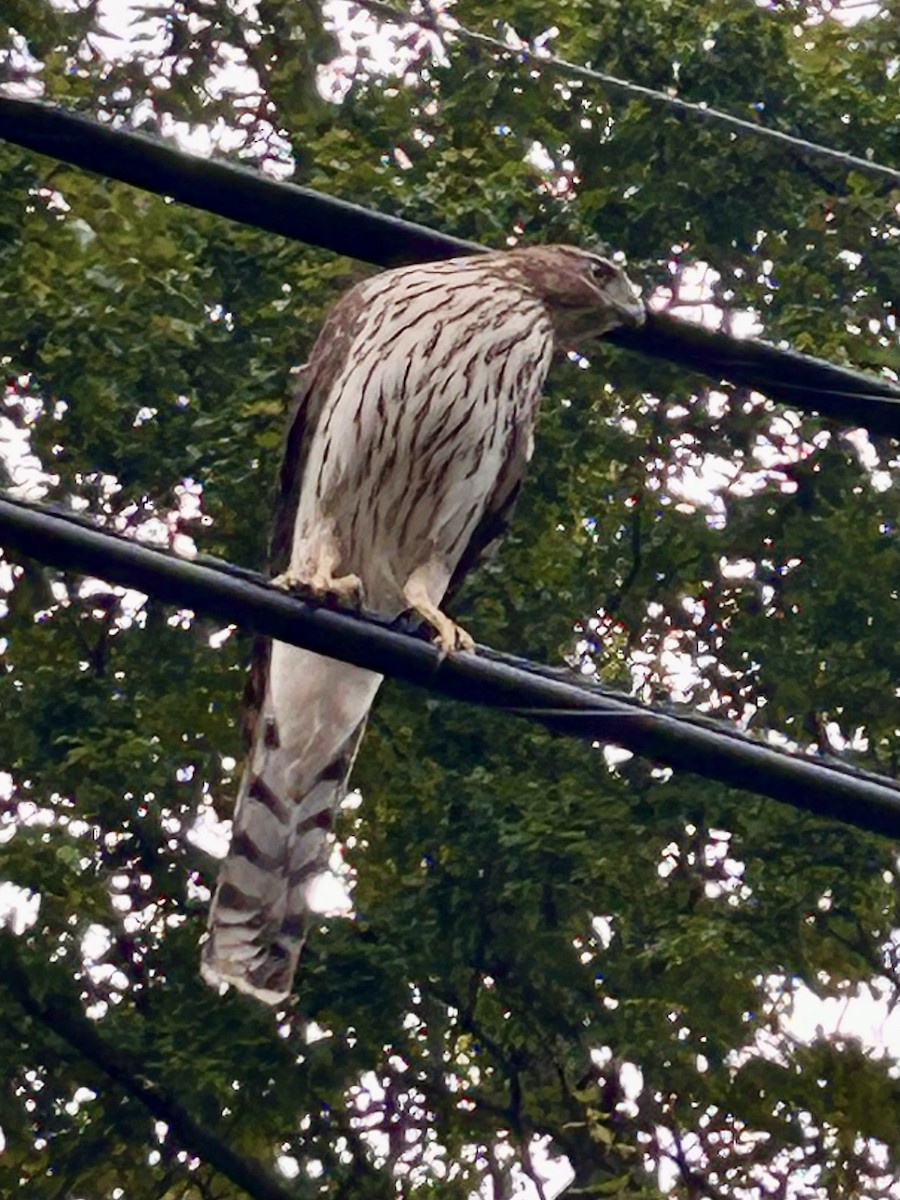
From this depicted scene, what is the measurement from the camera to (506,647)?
9.41 m

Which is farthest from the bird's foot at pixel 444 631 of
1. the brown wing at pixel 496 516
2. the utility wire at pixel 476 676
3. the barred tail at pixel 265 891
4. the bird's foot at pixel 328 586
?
the utility wire at pixel 476 676

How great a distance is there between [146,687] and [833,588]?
294 cm

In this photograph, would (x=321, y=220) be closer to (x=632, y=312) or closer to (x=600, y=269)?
(x=632, y=312)

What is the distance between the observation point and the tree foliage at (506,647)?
8.77 m

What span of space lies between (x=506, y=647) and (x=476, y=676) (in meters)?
5.60

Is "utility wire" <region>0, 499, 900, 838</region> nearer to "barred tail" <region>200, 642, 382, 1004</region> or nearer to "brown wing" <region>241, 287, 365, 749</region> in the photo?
"barred tail" <region>200, 642, 382, 1004</region>

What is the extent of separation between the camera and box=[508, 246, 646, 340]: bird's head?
20.6ft

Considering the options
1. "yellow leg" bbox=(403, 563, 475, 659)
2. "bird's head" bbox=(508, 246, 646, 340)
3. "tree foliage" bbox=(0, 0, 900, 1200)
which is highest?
"bird's head" bbox=(508, 246, 646, 340)

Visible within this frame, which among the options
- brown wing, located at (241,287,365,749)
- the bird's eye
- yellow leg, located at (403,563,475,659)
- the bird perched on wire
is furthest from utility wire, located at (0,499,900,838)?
the bird's eye

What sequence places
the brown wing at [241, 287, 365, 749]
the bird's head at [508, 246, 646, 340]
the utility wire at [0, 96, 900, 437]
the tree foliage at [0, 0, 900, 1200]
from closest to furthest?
the utility wire at [0, 96, 900, 437]
the brown wing at [241, 287, 365, 749]
the bird's head at [508, 246, 646, 340]
the tree foliage at [0, 0, 900, 1200]

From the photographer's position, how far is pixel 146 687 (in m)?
9.34

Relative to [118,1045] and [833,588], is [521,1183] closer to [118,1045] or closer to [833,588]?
[118,1045]

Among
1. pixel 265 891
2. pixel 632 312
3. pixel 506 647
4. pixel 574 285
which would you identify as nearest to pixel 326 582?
pixel 265 891

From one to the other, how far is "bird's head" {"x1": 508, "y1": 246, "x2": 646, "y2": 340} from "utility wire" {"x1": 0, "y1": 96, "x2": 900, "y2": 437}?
1714mm
